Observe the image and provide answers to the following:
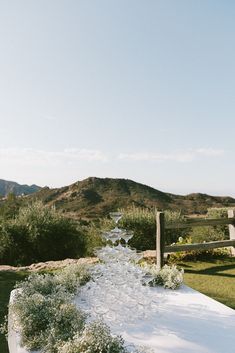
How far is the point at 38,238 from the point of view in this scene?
11328mm

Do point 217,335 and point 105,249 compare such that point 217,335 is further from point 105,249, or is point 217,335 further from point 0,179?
point 0,179

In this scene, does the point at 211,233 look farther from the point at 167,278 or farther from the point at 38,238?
the point at 167,278

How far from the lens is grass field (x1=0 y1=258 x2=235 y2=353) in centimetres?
712

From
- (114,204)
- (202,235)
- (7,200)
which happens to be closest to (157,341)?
(202,235)

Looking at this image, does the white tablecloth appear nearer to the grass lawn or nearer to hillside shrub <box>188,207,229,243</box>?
the grass lawn

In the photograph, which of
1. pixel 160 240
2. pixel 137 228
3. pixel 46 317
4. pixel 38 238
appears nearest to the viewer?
pixel 46 317

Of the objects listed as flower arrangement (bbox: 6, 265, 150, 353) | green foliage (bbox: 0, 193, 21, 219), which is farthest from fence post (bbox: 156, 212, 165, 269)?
green foliage (bbox: 0, 193, 21, 219)

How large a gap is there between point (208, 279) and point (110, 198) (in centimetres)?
2389

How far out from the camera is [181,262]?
9914 millimetres

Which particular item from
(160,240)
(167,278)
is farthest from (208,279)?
(167,278)

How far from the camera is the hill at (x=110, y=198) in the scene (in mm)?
29734

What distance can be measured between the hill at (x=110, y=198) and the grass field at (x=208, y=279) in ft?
59.0

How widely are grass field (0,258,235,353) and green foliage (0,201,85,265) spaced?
2.28 m

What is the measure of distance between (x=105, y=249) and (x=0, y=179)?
160ft
